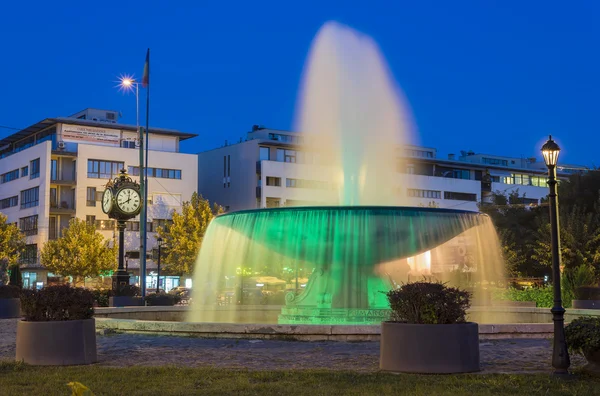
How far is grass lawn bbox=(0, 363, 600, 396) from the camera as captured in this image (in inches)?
353

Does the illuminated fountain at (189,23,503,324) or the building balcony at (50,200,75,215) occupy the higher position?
the building balcony at (50,200,75,215)

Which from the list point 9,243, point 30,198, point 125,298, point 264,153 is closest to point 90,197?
point 30,198

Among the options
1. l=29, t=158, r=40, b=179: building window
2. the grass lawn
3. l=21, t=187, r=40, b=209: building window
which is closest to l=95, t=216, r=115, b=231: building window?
l=21, t=187, r=40, b=209: building window

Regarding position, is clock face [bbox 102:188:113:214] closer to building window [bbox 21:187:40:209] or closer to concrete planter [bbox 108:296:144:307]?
Answer: concrete planter [bbox 108:296:144:307]

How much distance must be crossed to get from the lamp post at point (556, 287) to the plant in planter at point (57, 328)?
6063 mm

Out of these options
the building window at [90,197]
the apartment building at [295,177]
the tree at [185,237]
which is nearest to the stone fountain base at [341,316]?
the tree at [185,237]

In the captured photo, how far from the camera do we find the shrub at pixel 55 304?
1170 centimetres

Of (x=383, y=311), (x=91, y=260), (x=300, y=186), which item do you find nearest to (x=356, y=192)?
(x=383, y=311)

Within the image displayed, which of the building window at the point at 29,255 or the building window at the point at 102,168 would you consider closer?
the building window at the point at 29,255

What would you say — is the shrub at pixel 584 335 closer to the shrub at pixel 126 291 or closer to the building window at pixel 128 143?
the shrub at pixel 126 291

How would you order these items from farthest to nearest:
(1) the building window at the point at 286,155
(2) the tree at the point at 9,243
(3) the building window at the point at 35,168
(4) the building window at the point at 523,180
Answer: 1. (4) the building window at the point at 523,180
2. (1) the building window at the point at 286,155
3. (3) the building window at the point at 35,168
4. (2) the tree at the point at 9,243

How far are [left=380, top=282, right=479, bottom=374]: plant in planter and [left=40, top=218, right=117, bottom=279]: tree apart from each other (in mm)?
59227

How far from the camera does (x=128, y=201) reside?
97.5 ft

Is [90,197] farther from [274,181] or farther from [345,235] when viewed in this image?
[345,235]
